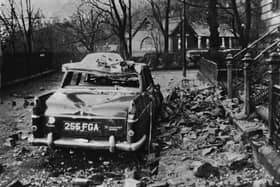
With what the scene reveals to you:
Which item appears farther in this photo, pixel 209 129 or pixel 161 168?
pixel 209 129

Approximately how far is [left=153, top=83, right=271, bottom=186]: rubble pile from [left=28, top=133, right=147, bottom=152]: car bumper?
1.97 feet

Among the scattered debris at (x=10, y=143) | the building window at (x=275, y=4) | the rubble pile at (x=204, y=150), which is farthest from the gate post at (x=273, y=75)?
the building window at (x=275, y=4)

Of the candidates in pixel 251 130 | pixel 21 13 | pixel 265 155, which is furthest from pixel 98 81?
→ pixel 21 13

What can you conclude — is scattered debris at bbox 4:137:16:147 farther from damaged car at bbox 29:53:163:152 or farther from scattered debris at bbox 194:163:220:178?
scattered debris at bbox 194:163:220:178


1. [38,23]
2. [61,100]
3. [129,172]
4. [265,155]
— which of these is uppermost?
[38,23]

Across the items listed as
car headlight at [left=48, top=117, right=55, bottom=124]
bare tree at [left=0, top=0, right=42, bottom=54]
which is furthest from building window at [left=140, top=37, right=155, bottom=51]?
car headlight at [left=48, top=117, right=55, bottom=124]

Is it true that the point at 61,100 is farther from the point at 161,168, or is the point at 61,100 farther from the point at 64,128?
the point at 161,168

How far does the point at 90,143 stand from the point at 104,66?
2.13m

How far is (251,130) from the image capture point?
6727 millimetres

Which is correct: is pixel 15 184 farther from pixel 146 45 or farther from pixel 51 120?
pixel 146 45

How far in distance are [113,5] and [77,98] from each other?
2885cm

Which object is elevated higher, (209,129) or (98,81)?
(98,81)

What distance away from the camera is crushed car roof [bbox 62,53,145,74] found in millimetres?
7887

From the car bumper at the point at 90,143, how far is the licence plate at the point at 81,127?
7.3 inches
